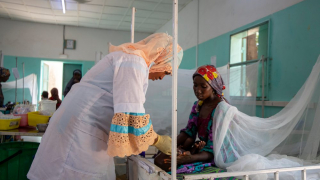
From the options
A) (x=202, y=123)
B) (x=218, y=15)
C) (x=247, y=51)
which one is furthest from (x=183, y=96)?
(x=218, y=15)

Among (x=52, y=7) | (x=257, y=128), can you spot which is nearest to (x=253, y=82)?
(x=257, y=128)

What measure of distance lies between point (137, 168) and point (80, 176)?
34 cm

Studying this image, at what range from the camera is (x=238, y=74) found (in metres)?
3.76

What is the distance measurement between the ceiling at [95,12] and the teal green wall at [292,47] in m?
3.46

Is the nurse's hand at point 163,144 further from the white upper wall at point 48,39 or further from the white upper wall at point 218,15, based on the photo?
the white upper wall at point 48,39

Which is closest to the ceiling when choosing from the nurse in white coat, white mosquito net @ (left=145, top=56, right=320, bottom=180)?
white mosquito net @ (left=145, top=56, right=320, bottom=180)

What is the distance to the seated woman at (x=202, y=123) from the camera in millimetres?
1674

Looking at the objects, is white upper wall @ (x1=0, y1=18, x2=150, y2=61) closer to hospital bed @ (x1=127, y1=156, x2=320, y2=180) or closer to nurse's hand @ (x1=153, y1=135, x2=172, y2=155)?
hospital bed @ (x1=127, y1=156, x2=320, y2=180)

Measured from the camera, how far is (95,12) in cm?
759

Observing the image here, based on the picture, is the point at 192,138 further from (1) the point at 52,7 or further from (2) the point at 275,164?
(1) the point at 52,7

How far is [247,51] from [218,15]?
4.12 ft

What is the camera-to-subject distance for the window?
372cm

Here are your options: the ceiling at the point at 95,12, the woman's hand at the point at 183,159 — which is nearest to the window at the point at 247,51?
the woman's hand at the point at 183,159

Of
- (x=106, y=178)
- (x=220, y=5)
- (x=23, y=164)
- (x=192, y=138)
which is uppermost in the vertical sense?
(x=220, y=5)
